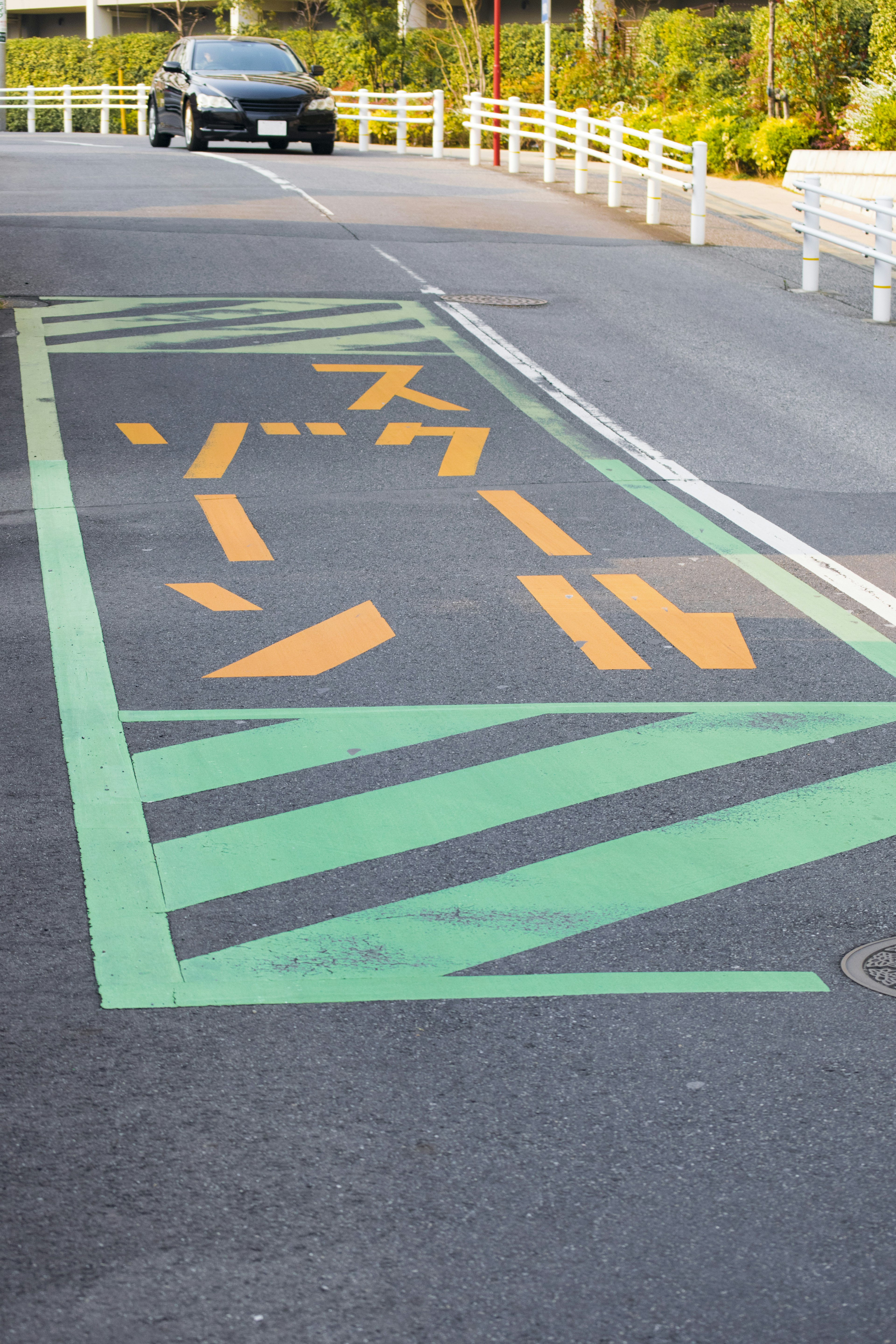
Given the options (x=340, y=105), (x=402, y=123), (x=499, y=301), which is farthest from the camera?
(x=340, y=105)

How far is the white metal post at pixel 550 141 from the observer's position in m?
26.5

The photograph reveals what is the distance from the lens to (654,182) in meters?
22.2

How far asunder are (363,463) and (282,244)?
903cm

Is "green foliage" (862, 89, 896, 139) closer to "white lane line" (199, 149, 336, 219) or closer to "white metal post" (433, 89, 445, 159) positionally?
"white lane line" (199, 149, 336, 219)

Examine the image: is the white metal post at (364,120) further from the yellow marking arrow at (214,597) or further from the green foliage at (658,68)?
the yellow marking arrow at (214,597)

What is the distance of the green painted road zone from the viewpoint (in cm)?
440

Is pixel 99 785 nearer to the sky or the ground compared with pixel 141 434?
nearer to the ground

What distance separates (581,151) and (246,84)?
7.53 meters

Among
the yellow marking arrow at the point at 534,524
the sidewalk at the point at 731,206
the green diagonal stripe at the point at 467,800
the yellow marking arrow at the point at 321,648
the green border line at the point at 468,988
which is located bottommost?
the green border line at the point at 468,988

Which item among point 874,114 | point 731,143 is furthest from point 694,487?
point 731,143

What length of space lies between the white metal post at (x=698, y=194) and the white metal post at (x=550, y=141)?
583cm

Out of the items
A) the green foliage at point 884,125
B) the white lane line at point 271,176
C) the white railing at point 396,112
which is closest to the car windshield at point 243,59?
the white lane line at point 271,176

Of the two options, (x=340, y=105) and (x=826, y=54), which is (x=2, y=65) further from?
(x=826, y=54)

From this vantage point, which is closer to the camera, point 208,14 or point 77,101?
point 77,101
